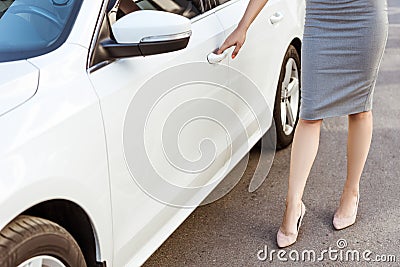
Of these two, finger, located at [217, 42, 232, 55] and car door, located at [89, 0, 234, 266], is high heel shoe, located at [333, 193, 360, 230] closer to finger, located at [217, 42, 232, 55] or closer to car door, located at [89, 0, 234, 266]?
car door, located at [89, 0, 234, 266]

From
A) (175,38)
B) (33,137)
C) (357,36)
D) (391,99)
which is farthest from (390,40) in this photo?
(33,137)

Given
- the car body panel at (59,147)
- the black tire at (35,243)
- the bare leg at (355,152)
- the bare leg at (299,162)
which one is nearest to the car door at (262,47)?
the bare leg at (299,162)

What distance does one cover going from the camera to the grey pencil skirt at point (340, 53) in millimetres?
3068

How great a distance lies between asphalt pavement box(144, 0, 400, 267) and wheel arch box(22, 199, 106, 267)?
863 millimetres

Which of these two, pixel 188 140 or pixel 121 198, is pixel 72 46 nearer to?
pixel 121 198

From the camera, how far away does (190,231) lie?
3.61 m

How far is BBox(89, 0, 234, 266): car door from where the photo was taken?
8.12ft

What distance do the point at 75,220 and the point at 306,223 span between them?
1.66 metres

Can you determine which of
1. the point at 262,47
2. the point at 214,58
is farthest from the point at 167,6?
the point at 262,47

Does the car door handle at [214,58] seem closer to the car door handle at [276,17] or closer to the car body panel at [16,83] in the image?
the car door handle at [276,17]

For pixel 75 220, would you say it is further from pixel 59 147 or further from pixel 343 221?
pixel 343 221

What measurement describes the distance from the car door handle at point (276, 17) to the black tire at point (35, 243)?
6.77ft

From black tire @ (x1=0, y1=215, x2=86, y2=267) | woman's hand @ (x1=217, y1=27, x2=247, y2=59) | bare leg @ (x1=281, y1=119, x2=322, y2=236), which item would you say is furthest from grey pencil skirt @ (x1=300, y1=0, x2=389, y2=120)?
black tire @ (x1=0, y1=215, x2=86, y2=267)

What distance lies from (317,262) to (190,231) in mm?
701
